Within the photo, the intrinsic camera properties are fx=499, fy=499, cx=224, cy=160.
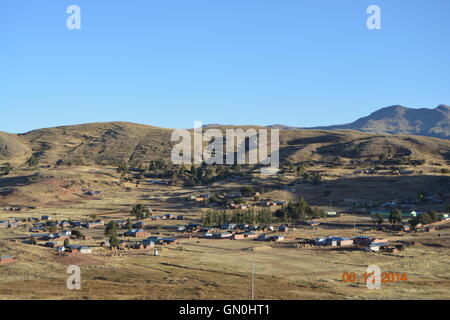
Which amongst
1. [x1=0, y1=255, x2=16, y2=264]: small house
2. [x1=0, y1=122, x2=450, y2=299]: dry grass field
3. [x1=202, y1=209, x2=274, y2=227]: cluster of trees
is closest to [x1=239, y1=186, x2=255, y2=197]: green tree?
[x1=0, y1=122, x2=450, y2=299]: dry grass field

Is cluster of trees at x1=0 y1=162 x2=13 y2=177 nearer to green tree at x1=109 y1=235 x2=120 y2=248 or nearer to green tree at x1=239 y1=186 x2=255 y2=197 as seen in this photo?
green tree at x1=239 y1=186 x2=255 y2=197

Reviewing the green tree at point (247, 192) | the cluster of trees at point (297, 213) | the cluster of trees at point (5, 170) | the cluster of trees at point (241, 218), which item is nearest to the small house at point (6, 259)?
the cluster of trees at point (241, 218)

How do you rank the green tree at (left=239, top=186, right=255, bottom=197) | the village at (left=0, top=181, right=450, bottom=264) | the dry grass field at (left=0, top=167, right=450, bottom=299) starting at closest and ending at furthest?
the dry grass field at (left=0, top=167, right=450, bottom=299) < the village at (left=0, top=181, right=450, bottom=264) < the green tree at (left=239, top=186, right=255, bottom=197)

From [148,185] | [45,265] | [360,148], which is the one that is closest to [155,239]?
[45,265]

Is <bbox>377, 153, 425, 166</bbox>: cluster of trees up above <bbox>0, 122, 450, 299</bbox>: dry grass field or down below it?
above

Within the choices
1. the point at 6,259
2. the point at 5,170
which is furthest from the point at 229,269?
the point at 5,170

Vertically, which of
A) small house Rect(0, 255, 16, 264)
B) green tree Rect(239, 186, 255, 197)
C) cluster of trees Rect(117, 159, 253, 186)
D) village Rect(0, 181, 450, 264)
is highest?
cluster of trees Rect(117, 159, 253, 186)

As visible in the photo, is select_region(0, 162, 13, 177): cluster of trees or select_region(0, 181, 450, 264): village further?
select_region(0, 162, 13, 177): cluster of trees

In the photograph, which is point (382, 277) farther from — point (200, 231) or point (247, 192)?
point (247, 192)
